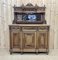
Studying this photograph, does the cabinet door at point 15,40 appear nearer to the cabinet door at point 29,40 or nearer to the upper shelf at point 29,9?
the cabinet door at point 29,40

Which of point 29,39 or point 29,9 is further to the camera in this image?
point 29,9

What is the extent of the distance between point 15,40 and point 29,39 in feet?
1.36

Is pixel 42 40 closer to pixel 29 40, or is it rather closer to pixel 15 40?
pixel 29 40

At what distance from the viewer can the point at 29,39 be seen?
15.5 ft

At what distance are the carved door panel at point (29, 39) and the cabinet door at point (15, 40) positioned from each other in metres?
0.18

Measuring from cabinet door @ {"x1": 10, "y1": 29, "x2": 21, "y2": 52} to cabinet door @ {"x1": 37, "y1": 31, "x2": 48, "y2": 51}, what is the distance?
22.7 inches

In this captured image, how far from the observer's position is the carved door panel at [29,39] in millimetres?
4712

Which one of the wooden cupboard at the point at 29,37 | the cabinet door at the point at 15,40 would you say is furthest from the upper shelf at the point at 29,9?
the cabinet door at the point at 15,40

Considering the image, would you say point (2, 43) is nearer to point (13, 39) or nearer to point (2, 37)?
point (2, 37)

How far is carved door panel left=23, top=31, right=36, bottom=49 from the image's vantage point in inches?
186

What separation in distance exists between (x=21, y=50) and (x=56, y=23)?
1.51 metres

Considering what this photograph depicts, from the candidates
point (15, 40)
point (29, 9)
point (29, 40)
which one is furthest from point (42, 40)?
point (29, 9)

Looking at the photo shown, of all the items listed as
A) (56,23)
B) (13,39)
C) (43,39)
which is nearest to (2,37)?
(13,39)

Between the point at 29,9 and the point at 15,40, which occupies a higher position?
the point at 29,9
